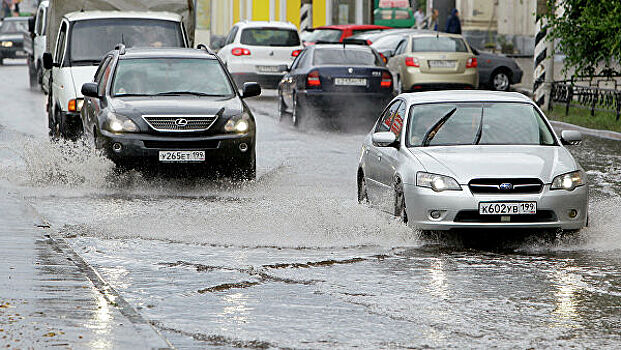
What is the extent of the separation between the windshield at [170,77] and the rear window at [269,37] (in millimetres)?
15930

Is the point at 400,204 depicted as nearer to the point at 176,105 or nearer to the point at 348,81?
the point at 176,105

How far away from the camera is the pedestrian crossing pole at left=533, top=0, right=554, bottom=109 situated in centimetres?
2773

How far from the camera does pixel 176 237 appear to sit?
35.5 feet

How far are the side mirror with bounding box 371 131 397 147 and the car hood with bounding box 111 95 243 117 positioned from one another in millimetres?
3452

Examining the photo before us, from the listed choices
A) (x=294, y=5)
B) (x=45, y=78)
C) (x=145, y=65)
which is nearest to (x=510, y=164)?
(x=145, y=65)

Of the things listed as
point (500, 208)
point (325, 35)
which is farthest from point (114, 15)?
point (325, 35)

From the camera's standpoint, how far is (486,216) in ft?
33.9

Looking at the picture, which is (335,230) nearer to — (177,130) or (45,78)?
(177,130)

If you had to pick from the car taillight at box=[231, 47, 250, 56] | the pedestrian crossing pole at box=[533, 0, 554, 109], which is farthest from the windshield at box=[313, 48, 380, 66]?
the car taillight at box=[231, 47, 250, 56]

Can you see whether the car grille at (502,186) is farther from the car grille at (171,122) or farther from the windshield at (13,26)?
the windshield at (13,26)

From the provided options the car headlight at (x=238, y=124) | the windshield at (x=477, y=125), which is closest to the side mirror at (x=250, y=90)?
the car headlight at (x=238, y=124)

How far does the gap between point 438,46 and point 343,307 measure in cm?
2222

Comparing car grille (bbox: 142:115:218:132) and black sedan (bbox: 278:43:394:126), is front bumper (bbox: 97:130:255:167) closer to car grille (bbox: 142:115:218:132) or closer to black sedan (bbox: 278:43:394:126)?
car grille (bbox: 142:115:218:132)

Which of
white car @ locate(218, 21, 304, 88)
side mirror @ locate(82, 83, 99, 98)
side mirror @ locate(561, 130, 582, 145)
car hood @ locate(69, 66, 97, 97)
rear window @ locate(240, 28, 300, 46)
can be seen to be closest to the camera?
side mirror @ locate(561, 130, 582, 145)
